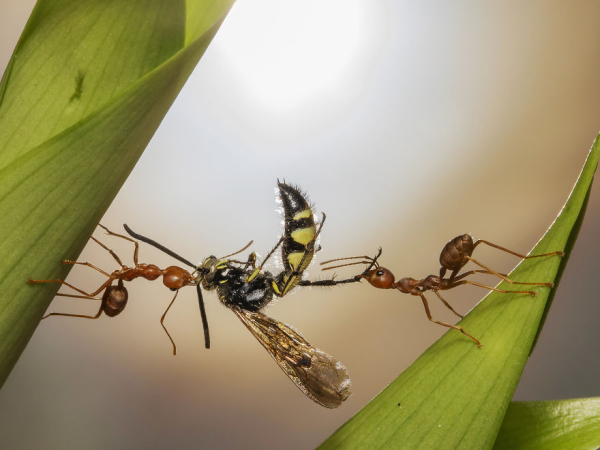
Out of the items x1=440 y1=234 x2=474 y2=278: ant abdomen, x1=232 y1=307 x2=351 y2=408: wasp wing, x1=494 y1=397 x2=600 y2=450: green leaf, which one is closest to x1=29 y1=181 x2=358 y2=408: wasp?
x1=232 y1=307 x2=351 y2=408: wasp wing

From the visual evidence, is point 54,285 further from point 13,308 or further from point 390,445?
point 390,445

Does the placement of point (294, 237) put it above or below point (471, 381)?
above

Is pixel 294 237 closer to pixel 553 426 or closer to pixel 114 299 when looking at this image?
pixel 114 299

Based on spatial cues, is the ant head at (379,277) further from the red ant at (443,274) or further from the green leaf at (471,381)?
the green leaf at (471,381)

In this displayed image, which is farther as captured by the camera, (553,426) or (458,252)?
(458,252)

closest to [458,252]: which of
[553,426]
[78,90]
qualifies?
[553,426]

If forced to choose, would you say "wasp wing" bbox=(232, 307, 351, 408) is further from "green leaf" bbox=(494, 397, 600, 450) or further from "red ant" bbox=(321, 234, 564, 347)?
"green leaf" bbox=(494, 397, 600, 450)

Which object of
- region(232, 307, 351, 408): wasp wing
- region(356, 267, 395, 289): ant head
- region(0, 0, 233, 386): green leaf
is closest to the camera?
region(0, 0, 233, 386): green leaf
